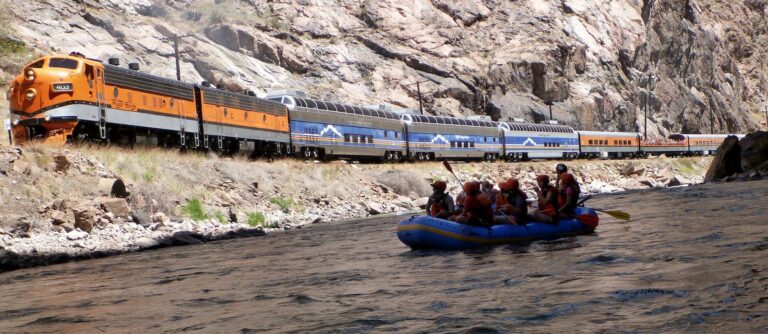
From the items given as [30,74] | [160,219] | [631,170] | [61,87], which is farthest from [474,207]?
[631,170]

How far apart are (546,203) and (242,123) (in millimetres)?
20280

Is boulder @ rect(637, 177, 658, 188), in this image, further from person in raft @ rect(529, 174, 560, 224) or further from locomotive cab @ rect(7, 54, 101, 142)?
locomotive cab @ rect(7, 54, 101, 142)

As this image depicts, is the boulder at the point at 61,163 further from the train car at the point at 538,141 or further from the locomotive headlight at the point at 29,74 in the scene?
the train car at the point at 538,141

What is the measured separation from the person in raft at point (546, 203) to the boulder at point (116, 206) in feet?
39.2

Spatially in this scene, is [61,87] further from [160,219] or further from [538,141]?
[538,141]

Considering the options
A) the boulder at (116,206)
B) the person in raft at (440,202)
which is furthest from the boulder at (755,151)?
the boulder at (116,206)

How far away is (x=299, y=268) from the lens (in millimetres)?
15453

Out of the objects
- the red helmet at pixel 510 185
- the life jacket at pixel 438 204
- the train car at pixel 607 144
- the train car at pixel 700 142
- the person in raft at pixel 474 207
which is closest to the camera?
the person in raft at pixel 474 207

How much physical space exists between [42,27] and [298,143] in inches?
1089

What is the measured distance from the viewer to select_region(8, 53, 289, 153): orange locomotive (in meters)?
25.4

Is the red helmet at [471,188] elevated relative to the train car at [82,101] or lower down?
lower down

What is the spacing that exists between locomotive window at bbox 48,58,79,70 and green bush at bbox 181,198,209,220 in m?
5.70

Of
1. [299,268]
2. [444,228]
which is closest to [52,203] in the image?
[299,268]

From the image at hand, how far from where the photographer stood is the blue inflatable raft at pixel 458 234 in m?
16.6
